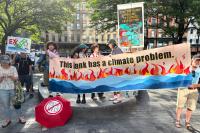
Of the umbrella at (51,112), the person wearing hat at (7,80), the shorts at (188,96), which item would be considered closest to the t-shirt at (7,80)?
the person wearing hat at (7,80)

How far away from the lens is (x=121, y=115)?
27.3 feet

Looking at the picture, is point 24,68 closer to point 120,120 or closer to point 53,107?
point 53,107

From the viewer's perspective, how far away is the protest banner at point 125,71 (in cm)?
710

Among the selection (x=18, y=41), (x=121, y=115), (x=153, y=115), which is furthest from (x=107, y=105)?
(x=18, y=41)

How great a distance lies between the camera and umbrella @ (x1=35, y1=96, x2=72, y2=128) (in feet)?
23.3

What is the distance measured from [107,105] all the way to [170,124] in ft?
6.43

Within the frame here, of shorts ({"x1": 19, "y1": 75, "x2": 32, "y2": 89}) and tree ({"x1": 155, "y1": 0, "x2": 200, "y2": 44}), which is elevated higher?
tree ({"x1": 155, "y1": 0, "x2": 200, "y2": 44})

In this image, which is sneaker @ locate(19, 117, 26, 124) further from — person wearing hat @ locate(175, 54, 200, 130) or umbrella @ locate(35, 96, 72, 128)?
person wearing hat @ locate(175, 54, 200, 130)

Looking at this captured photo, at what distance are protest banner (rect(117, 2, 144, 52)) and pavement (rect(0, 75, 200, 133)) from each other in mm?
1781

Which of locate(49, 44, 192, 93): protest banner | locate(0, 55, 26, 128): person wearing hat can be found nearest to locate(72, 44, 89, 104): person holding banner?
locate(49, 44, 192, 93): protest banner

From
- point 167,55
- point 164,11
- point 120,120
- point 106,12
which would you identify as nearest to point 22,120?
point 120,120

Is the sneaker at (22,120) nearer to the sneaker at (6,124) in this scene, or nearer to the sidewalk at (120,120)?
the sidewalk at (120,120)

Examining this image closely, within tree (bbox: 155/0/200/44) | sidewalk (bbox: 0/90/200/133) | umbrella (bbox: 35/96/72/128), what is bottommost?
sidewalk (bbox: 0/90/200/133)

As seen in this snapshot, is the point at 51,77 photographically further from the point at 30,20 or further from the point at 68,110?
the point at 30,20
